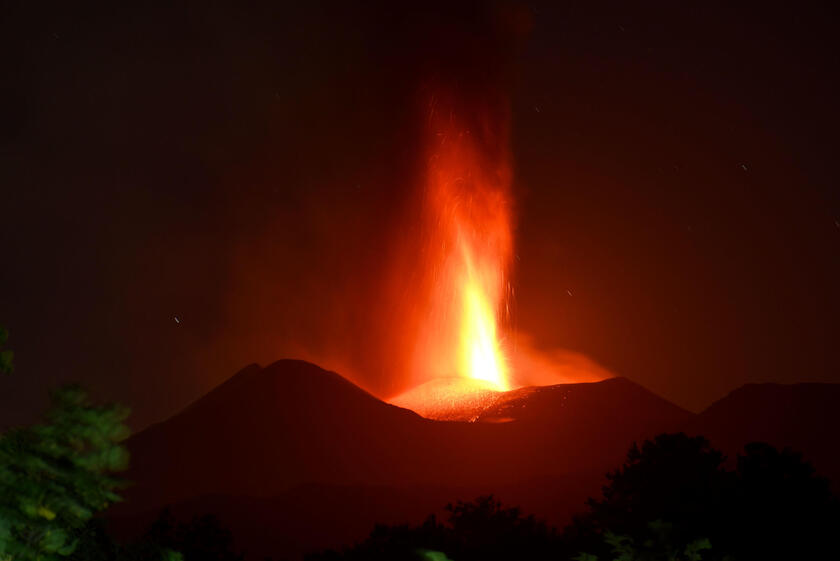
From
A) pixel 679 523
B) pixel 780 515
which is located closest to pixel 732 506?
pixel 780 515

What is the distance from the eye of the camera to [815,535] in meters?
27.0

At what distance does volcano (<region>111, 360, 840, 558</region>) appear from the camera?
288 ft

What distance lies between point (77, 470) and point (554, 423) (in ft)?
325

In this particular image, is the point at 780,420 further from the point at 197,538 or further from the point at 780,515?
the point at 197,538

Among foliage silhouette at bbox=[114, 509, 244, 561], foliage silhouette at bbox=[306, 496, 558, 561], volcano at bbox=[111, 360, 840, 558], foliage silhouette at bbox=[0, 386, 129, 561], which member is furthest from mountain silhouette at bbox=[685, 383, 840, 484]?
foliage silhouette at bbox=[0, 386, 129, 561]

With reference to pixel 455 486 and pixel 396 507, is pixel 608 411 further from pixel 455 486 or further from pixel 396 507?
pixel 396 507

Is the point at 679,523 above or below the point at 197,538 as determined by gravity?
below

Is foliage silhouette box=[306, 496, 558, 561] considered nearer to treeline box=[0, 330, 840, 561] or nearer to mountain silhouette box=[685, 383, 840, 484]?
treeline box=[0, 330, 840, 561]

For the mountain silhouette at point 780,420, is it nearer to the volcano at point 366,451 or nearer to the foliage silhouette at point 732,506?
the volcano at point 366,451

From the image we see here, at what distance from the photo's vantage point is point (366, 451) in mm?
107312

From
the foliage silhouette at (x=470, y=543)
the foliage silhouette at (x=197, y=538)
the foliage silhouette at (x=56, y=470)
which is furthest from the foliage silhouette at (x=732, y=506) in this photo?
the foliage silhouette at (x=197, y=538)

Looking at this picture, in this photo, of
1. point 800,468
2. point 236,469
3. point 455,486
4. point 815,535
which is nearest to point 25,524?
point 815,535

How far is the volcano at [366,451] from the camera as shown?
87.8 meters

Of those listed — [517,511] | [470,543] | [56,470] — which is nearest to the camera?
[56,470]
